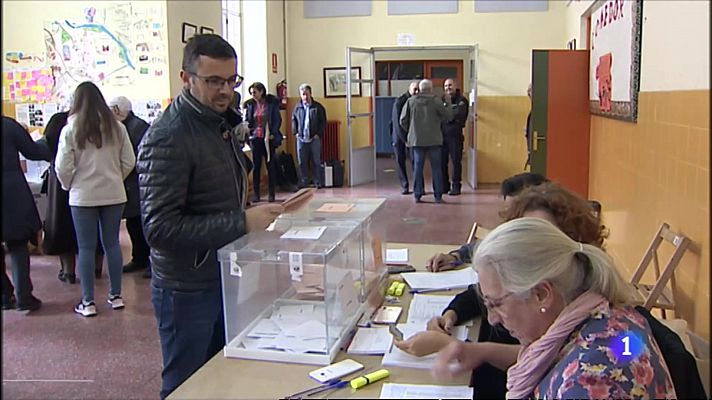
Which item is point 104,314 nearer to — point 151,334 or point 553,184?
point 151,334

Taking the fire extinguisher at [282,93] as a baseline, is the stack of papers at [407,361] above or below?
below

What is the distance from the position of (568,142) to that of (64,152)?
4.25m

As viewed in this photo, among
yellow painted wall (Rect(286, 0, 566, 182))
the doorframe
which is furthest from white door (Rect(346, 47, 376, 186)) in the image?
yellow painted wall (Rect(286, 0, 566, 182))

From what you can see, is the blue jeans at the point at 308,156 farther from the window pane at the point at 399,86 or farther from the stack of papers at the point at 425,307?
the stack of papers at the point at 425,307

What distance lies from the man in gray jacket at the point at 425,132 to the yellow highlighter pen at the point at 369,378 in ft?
21.4

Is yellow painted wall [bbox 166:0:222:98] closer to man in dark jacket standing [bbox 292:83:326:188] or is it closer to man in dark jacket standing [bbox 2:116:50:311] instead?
man in dark jacket standing [bbox 292:83:326:188]

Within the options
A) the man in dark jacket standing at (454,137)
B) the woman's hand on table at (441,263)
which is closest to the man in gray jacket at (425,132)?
the man in dark jacket standing at (454,137)

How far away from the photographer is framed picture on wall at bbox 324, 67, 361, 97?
10328 millimetres

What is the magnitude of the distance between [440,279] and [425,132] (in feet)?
18.7

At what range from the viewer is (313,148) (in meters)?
9.67

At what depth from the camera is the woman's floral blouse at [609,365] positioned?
128 centimetres

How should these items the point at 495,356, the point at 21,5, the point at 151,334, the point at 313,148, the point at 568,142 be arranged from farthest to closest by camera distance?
the point at 313,148, the point at 21,5, the point at 568,142, the point at 151,334, the point at 495,356

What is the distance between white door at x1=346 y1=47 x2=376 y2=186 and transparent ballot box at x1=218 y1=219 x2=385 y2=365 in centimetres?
729

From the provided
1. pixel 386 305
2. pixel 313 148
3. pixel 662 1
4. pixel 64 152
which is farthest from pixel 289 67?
pixel 386 305
